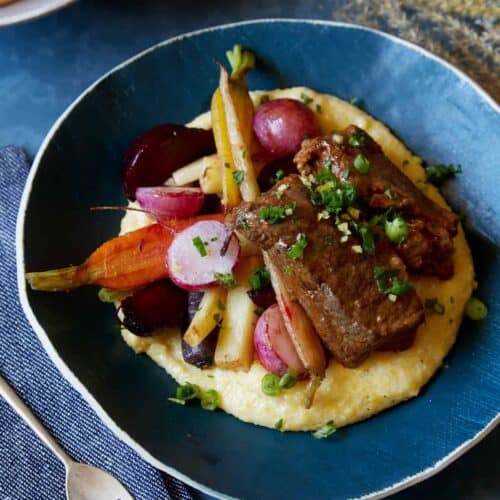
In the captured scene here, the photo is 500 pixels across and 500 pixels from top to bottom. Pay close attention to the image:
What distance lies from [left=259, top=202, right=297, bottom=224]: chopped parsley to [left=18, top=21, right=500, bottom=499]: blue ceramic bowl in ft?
3.73

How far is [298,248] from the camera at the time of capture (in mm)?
3293

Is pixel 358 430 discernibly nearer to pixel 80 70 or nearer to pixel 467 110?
pixel 467 110

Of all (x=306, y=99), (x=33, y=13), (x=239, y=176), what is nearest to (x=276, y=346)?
(x=239, y=176)

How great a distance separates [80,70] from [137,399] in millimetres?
2433

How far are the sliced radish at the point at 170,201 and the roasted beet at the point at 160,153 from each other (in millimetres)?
143

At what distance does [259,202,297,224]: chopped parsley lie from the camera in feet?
10.8

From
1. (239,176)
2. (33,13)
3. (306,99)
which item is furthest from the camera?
(33,13)

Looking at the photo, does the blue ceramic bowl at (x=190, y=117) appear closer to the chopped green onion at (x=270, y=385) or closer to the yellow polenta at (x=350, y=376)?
the yellow polenta at (x=350, y=376)

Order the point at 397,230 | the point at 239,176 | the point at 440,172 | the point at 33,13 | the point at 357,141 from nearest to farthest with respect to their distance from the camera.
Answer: the point at 397,230, the point at 357,141, the point at 239,176, the point at 440,172, the point at 33,13

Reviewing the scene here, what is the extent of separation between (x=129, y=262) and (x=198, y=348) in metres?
0.60

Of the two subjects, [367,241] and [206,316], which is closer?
[367,241]

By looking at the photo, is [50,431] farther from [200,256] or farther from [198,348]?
[200,256]

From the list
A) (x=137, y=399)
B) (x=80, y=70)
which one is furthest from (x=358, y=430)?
(x=80, y=70)

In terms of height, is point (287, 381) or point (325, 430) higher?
point (287, 381)
